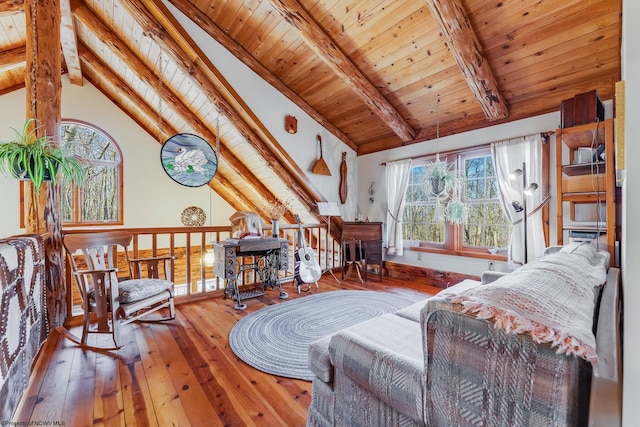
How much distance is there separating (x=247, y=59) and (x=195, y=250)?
440cm

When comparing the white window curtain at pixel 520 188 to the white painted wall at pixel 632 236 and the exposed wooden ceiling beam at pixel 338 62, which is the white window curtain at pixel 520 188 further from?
the white painted wall at pixel 632 236

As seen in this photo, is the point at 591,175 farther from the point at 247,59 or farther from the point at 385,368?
the point at 247,59

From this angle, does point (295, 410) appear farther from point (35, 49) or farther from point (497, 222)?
point (35, 49)

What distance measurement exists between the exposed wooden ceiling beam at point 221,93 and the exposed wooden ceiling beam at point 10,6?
3.09 ft

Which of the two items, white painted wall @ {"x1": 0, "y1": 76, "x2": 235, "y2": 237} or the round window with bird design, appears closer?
the round window with bird design

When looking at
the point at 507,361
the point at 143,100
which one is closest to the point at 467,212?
the point at 507,361

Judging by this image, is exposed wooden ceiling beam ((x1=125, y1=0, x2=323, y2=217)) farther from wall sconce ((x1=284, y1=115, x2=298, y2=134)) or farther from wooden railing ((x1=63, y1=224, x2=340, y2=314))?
wooden railing ((x1=63, y1=224, x2=340, y2=314))

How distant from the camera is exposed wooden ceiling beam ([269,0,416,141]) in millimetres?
2854

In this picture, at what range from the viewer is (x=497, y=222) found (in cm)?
354

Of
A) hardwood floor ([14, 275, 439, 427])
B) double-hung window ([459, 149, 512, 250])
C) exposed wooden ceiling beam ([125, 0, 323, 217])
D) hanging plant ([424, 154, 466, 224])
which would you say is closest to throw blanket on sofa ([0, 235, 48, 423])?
hardwood floor ([14, 275, 439, 427])

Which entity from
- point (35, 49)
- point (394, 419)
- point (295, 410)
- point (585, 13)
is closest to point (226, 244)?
point (295, 410)

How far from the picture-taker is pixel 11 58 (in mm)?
3580

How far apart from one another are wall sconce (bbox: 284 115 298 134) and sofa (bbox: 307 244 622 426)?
11.1 ft

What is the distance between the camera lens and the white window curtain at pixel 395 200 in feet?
14.1
